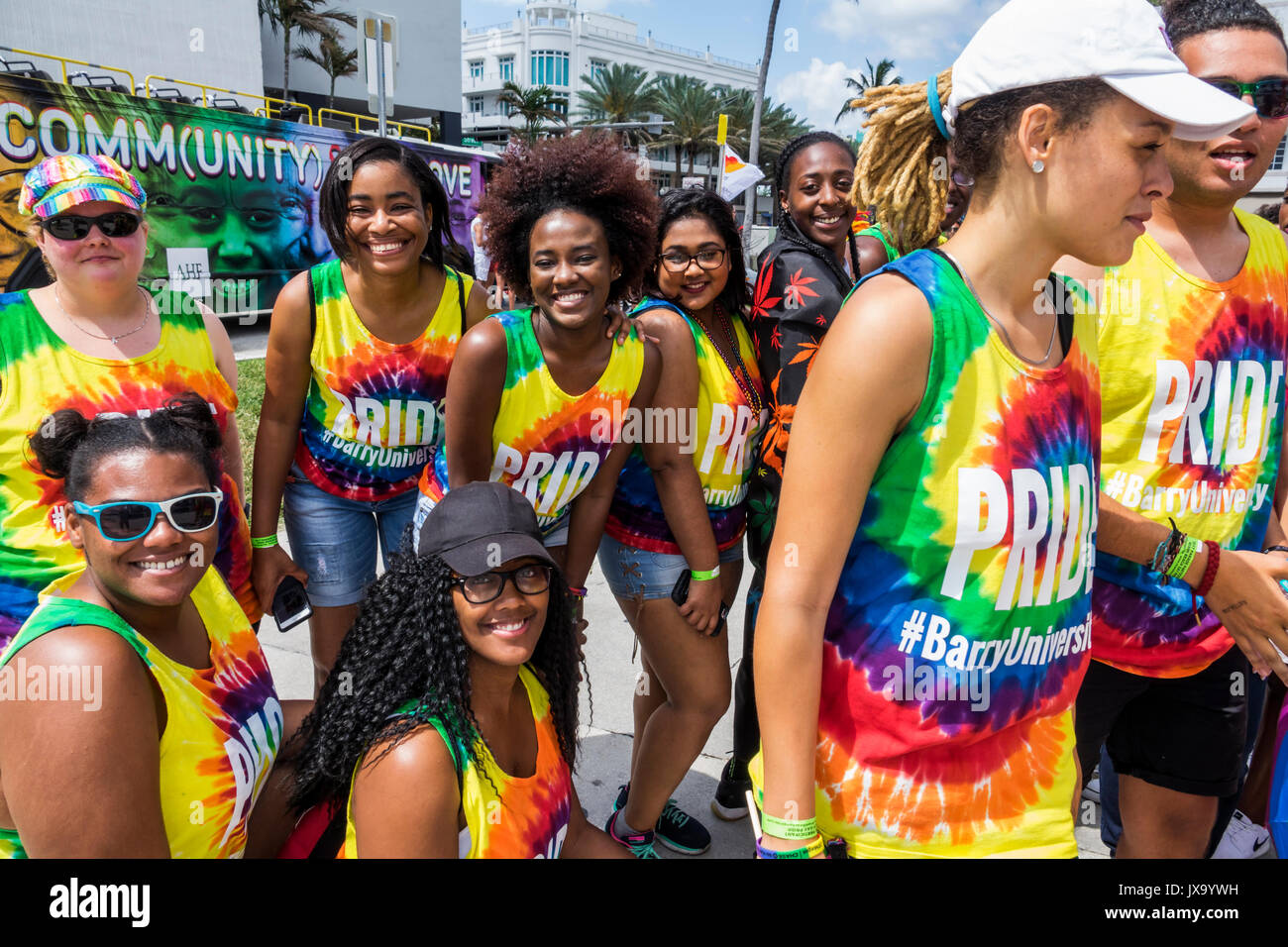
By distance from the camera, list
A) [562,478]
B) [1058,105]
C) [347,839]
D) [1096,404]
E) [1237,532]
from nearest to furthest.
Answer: [1058,105] < [1096,404] < [347,839] < [1237,532] < [562,478]

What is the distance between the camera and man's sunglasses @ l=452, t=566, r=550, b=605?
69.4 inches

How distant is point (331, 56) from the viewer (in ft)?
104

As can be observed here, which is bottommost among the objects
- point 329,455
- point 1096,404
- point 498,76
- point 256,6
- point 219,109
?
point 329,455

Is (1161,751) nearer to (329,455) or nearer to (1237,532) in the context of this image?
(1237,532)

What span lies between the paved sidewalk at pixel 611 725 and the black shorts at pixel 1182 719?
0.90 m

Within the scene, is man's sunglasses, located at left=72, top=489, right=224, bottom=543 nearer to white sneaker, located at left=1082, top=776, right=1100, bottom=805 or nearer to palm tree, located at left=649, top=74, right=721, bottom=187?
white sneaker, located at left=1082, top=776, right=1100, bottom=805

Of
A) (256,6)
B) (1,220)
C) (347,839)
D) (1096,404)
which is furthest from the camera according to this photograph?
(256,6)

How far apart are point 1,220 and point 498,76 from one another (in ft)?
212

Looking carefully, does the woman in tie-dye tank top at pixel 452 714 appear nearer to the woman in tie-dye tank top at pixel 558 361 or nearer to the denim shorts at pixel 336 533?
the woman in tie-dye tank top at pixel 558 361

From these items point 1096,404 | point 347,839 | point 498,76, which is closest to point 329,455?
point 347,839

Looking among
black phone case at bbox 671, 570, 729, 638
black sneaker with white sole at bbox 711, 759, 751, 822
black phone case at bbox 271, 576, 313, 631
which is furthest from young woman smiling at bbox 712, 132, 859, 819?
black phone case at bbox 271, 576, 313, 631

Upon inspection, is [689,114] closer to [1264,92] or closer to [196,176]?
[196,176]

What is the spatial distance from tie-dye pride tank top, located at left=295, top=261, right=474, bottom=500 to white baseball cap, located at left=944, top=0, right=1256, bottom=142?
2040 mm

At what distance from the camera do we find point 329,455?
287 cm
